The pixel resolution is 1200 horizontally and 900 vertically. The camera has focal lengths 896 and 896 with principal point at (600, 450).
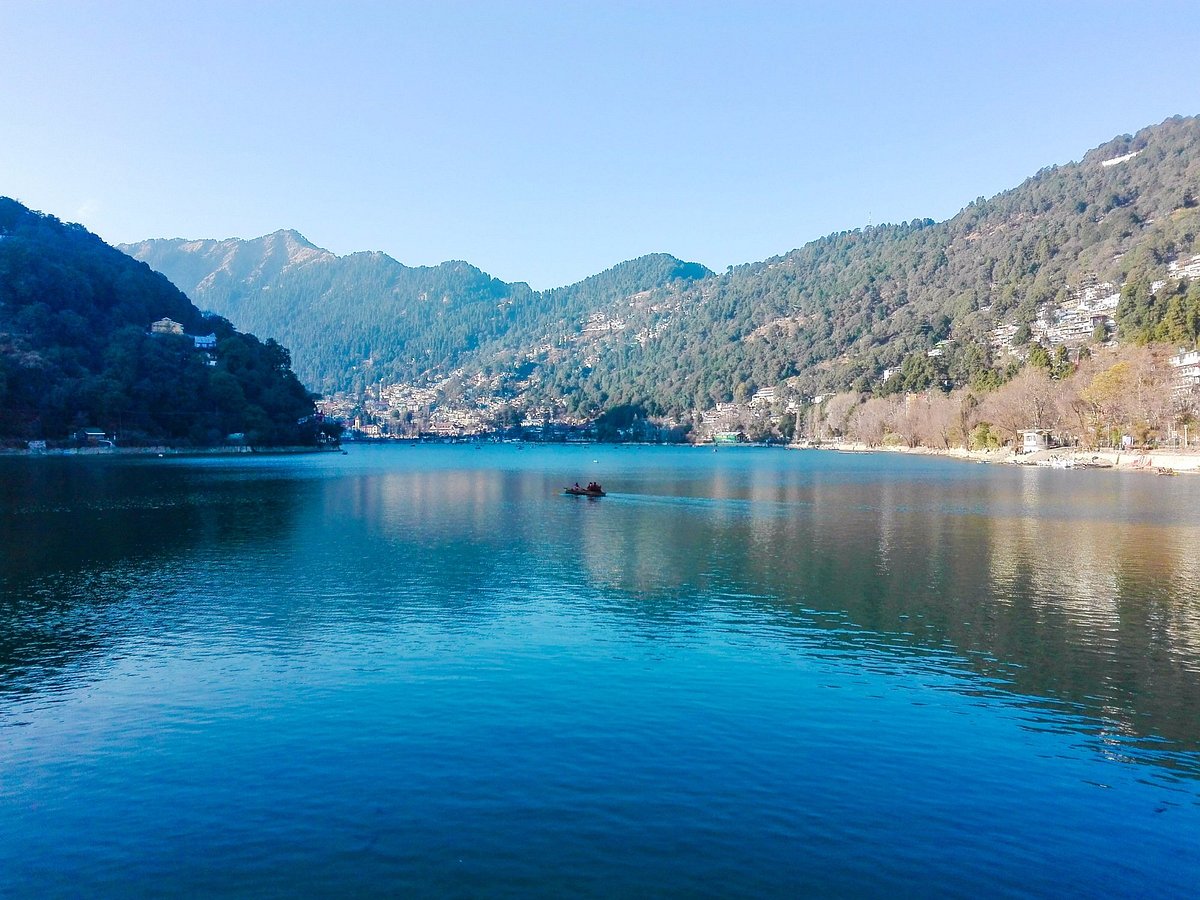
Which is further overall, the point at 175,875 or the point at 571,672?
the point at 571,672

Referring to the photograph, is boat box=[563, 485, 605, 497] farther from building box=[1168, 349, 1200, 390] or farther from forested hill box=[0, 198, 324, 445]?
forested hill box=[0, 198, 324, 445]

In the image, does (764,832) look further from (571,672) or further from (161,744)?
(161,744)

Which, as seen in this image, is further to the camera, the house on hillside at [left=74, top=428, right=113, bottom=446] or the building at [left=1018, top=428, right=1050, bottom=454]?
the house on hillside at [left=74, top=428, right=113, bottom=446]

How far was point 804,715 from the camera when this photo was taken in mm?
15969

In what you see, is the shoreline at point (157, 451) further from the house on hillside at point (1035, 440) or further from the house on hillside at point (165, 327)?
the house on hillside at point (1035, 440)

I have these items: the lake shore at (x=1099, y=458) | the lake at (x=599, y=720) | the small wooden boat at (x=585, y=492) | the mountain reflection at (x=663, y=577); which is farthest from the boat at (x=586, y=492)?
the lake shore at (x=1099, y=458)

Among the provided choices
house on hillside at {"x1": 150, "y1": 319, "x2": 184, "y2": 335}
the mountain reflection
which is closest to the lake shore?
the mountain reflection

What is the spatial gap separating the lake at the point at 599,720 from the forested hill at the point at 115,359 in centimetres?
10132

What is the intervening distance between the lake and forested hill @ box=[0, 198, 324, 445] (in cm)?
10132

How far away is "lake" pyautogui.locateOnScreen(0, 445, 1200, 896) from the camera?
1078 centimetres

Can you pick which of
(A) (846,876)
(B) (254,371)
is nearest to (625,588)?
(A) (846,876)

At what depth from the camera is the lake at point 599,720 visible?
Result: 10.8 m

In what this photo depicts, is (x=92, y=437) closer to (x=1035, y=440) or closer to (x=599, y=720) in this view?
(x=1035, y=440)

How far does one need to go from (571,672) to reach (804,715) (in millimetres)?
5018
